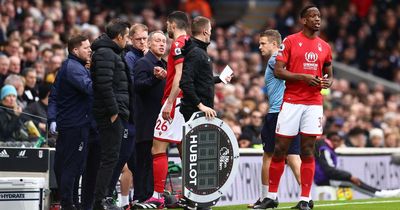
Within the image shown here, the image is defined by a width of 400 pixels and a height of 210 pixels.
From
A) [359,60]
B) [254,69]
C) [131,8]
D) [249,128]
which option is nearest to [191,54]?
[249,128]

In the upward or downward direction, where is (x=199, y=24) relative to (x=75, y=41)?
upward

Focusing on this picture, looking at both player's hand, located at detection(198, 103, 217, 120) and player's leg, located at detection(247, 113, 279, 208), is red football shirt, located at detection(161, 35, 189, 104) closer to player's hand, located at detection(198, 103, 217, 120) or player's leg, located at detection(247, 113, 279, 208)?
player's hand, located at detection(198, 103, 217, 120)

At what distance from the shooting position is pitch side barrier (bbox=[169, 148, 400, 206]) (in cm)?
1855

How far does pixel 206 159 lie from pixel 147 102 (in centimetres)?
163

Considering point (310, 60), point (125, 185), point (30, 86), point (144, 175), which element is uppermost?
point (30, 86)

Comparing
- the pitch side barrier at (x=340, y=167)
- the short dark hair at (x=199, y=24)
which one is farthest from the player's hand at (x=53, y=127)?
the pitch side barrier at (x=340, y=167)

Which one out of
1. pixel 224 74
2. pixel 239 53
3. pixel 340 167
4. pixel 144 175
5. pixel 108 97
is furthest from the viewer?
pixel 239 53

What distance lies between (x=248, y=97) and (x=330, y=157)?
3.35 meters

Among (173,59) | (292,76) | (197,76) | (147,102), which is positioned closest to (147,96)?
(147,102)

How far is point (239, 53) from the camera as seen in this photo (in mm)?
26422

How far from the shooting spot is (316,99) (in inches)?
539

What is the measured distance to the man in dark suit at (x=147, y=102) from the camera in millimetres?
14461

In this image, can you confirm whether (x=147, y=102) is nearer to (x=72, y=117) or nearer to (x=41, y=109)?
(x=72, y=117)

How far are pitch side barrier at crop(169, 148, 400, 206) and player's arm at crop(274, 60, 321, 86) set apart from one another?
411 centimetres
